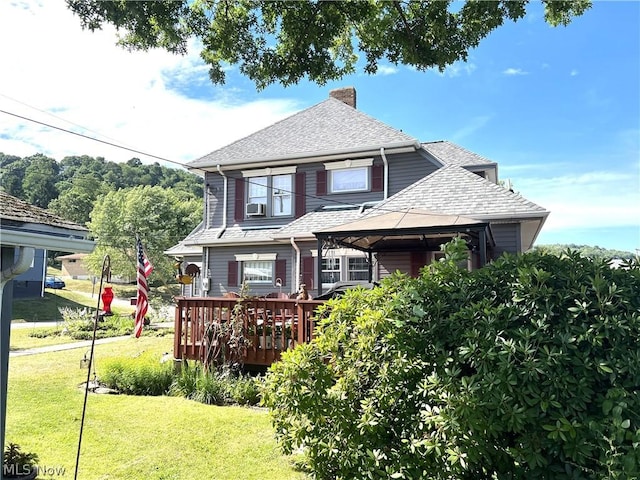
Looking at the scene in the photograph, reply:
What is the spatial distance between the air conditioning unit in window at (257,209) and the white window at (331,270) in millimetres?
3094

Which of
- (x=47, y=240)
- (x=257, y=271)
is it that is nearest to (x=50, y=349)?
(x=257, y=271)

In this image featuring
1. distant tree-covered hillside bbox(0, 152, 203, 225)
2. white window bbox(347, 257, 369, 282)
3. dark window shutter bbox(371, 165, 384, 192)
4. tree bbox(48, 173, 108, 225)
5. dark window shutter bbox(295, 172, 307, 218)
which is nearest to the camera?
dark window shutter bbox(371, 165, 384, 192)

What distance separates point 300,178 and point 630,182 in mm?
10005

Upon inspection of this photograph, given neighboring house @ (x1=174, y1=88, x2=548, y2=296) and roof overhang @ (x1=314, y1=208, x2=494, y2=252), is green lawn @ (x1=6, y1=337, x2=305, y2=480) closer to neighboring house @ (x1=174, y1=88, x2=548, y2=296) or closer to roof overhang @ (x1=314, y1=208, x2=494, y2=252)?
roof overhang @ (x1=314, y1=208, x2=494, y2=252)

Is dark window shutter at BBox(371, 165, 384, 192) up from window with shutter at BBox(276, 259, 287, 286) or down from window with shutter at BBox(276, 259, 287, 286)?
up

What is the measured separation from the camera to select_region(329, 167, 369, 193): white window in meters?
14.1

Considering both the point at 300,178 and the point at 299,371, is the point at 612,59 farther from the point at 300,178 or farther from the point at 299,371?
the point at 299,371

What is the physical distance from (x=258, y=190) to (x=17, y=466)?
12668mm

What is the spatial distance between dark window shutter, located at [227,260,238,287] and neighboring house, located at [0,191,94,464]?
37.5ft

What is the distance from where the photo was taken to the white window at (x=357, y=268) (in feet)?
45.6

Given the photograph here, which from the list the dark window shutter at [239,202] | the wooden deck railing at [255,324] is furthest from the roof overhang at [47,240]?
the dark window shutter at [239,202]

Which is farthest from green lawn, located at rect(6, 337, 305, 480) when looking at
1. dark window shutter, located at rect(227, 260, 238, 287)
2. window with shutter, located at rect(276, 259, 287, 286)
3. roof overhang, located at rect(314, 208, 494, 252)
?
dark window shutter, located at rect(227, 260, 238, 287)

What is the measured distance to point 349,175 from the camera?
14.4 metres

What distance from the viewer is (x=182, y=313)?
25.8 ft
